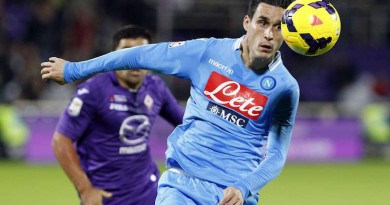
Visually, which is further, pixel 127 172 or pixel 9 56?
pixel 9 56

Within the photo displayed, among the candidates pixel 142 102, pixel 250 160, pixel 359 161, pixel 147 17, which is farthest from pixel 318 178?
pixel 250 160

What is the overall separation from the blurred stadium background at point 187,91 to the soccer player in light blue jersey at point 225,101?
21.8 feet

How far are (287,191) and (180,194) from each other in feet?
26.3

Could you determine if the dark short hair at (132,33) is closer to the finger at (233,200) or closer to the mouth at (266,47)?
the mouth at (266,47)

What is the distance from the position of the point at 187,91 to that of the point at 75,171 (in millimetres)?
11453

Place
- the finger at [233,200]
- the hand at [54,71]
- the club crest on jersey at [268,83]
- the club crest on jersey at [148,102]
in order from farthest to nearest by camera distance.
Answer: the club crest on jersey at [148,102], the club crest on jersey at [268,83], the hand at [54,71], the finger at [233,200]

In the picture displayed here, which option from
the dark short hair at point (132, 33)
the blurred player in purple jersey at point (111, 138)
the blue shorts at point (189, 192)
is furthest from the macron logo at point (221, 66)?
the dark short hair at point (132, 33)

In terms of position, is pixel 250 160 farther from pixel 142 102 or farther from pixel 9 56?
pixel 9 56

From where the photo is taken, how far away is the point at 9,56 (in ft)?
55.4

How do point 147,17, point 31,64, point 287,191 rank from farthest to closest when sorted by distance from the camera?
1. point 147,17
2. point 31,64
3. point 287,191

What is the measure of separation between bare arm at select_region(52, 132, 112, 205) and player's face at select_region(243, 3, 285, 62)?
203 centimetres

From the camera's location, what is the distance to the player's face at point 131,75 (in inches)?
270

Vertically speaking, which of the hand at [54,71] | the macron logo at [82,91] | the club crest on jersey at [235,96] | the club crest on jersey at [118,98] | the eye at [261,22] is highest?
the eye at [261,22]

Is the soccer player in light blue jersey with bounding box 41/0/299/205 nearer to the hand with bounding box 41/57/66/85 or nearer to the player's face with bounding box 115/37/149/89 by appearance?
the hand with bounding box 41/57/66/85
